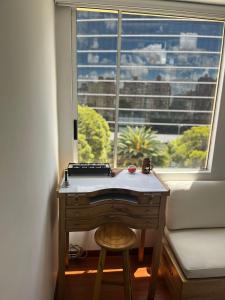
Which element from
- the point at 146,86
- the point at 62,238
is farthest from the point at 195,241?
the point at 146,86

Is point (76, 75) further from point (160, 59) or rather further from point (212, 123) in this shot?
point (212, 123)

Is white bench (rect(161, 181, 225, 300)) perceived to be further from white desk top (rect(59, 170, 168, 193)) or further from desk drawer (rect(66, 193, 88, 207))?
desk drawer (rect(66, 193, 88, 207))

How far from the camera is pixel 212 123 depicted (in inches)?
90.3

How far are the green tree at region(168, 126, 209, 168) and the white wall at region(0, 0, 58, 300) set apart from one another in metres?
1.23

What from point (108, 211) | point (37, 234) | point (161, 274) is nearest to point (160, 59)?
point (108, 211)

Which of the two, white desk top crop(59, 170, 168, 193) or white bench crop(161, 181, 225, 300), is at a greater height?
white desk top crop(59, 170, 168, 193)

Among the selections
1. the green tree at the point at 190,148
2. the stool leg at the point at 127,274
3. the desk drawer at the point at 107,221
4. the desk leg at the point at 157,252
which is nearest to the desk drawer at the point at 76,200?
the desk drawer at the point at 107,221

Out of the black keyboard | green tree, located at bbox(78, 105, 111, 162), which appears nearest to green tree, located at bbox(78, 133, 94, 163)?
green tree, located at bbox(78, 105, 111, 162)

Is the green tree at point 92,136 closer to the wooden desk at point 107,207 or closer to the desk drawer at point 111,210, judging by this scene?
the wooden desk at point 107,207

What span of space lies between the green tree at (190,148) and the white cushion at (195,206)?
24cm

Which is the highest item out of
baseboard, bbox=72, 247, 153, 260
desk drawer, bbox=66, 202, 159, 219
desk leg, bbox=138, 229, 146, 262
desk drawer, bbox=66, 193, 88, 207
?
desk drawer, bbox=66, 193, 88, 207

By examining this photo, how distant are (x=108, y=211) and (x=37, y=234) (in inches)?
22.9

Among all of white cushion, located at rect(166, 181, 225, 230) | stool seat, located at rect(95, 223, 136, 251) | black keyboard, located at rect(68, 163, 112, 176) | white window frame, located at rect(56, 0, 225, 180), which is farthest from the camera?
white cushion, located at rect(166, 181, 225, 230)

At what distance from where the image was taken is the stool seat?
5.34 ft
